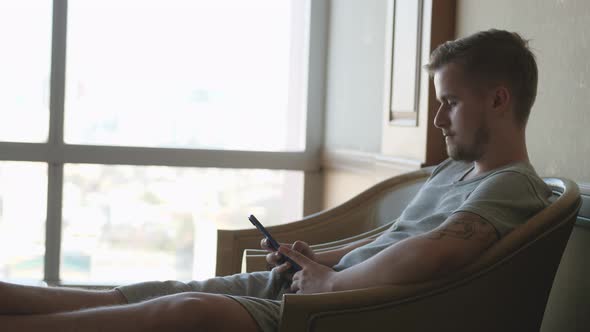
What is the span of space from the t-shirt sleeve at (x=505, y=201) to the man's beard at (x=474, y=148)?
146mm

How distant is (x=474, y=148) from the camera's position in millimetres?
1724

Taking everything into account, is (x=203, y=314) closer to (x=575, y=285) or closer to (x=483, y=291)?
(x=483, y=291)

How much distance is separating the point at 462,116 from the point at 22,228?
290cm

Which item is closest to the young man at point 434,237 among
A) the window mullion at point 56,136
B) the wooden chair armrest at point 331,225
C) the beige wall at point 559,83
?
the beige wall at point 559,83

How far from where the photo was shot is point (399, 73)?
2.90 m

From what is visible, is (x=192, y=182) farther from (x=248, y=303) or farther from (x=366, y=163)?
(x=248, y=303)

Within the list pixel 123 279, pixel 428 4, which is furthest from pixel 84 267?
pixel 428 4

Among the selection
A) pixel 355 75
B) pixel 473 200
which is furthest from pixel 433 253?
pixel 355 75

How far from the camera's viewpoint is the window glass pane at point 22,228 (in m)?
3.88

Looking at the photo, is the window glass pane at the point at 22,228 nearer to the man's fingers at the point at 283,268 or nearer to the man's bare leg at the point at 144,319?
the man's fingers at the point at 283,268

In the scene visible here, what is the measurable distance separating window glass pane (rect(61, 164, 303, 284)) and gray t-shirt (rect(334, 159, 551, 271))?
7.12 ft

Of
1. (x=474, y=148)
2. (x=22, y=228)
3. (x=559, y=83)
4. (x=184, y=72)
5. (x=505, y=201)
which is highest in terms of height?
(x=184, y=72)

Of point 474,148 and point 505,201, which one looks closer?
point 505,201

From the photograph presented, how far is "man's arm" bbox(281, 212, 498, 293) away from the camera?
1443mm
